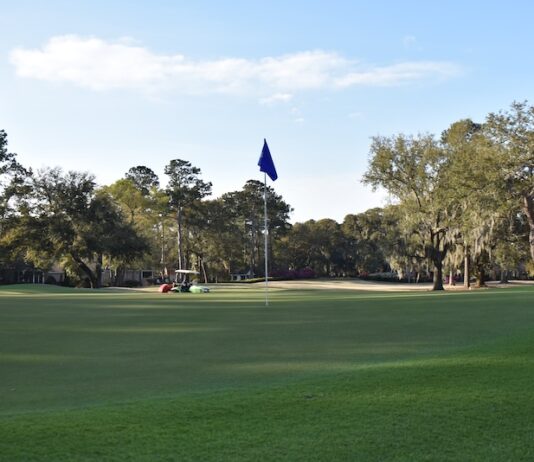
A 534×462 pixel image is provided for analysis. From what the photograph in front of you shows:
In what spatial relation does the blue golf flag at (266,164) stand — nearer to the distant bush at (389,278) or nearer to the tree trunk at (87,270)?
the tree trunk at (87,270)

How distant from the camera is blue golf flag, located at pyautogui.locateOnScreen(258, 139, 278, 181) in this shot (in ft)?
81.8

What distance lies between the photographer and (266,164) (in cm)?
2500

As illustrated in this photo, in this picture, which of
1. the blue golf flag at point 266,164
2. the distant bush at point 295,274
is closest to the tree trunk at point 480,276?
the distant bush at point 295,274

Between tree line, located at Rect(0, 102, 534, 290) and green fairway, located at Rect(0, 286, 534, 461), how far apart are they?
98.7ft

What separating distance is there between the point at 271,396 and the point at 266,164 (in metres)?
20.0

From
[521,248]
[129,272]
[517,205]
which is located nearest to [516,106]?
[517,205]

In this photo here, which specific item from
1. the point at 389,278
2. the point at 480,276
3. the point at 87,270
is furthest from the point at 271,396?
the point at 389,278

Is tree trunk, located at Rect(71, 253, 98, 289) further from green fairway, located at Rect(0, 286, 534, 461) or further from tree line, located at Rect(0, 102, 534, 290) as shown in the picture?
green fairway, located at Rect(0, 286, 534, 461)

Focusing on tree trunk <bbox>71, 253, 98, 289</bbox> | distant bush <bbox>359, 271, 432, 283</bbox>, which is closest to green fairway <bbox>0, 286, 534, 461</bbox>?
tree trunk <bbox>71, 253, 98, 289</bbox>

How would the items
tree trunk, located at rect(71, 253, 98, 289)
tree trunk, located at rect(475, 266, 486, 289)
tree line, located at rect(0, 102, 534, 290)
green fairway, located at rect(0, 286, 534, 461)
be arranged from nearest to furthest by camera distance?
green fairway, located at rect(0, 286, 534, 461), tree line, located at rect(0, 102, 534, 290), tree trunk, located at rect(475, 266, 486, 289), tree trunk, located at rect(71, 253, 98, 289)

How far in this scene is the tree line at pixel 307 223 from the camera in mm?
39062

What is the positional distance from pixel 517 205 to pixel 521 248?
10575 mm

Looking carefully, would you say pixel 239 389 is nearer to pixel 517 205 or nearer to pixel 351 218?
pixel 517 205

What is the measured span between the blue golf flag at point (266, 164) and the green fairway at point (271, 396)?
14.0 meters
